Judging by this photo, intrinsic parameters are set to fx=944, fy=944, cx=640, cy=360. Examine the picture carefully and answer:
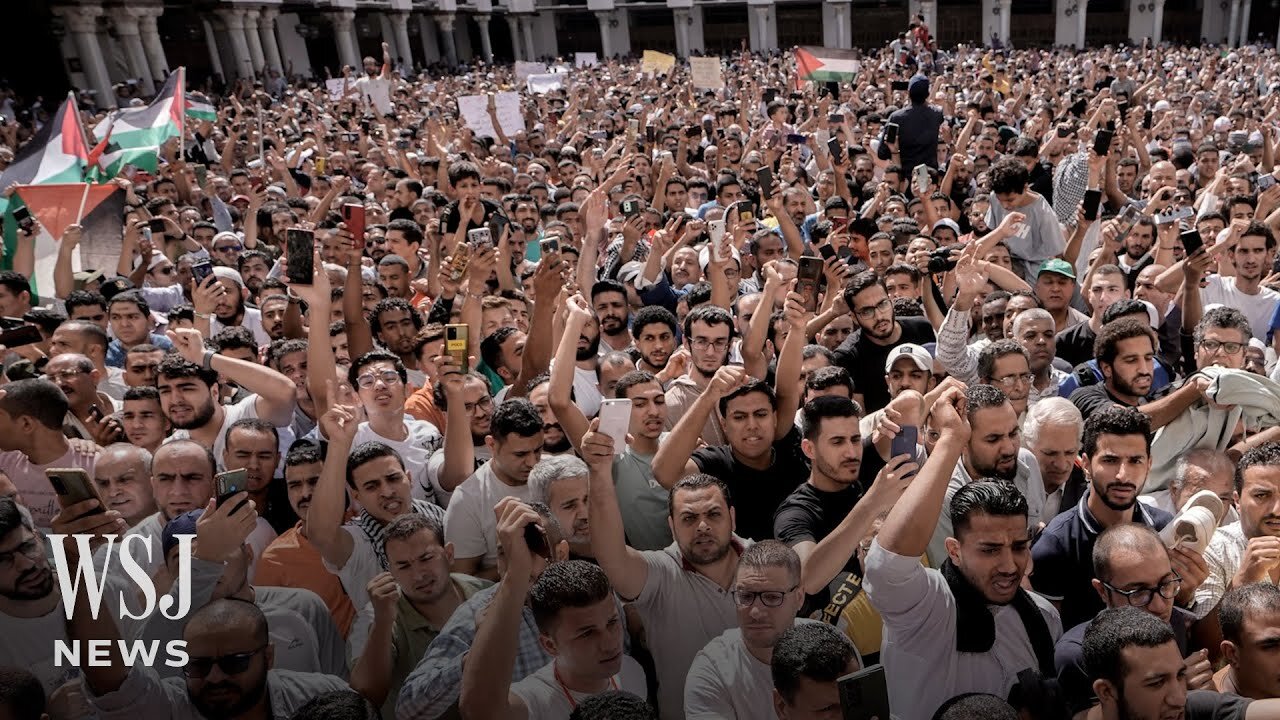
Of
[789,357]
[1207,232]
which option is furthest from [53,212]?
[1207,232]

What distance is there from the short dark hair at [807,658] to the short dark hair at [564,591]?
551 millimetres

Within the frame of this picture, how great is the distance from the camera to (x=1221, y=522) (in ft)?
11.2

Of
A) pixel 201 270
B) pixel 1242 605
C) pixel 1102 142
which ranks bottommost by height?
pixel 1242 605

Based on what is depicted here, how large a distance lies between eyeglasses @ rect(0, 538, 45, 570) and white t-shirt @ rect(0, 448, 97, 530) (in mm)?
1074

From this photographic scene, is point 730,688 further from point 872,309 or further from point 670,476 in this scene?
point 872,309

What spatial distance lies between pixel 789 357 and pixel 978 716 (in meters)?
2.12

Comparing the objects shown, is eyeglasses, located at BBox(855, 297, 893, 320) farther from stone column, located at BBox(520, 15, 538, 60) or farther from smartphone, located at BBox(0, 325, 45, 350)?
stone column, located at BBox(520, 15, 538, 60)

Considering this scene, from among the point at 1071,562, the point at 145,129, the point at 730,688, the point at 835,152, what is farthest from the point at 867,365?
the point at 145,129

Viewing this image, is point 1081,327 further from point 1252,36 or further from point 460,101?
point 1252,36

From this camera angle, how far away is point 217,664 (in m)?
2.73

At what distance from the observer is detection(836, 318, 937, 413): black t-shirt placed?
5.02 m

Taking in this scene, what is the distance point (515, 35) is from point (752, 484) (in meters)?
49.7

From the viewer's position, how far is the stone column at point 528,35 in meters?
50.2

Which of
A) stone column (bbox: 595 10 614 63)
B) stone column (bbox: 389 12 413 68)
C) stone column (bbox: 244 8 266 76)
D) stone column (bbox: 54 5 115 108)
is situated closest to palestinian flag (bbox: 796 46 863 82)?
stone column (bbox: 54 5 115 108)
